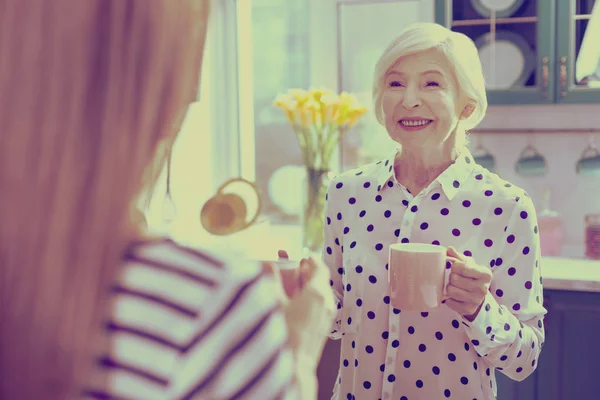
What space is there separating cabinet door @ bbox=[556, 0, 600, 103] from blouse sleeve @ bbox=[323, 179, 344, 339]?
1.42m

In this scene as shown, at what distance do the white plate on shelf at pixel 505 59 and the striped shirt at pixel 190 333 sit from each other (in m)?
2.22

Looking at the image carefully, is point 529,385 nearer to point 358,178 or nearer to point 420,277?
point 358,178

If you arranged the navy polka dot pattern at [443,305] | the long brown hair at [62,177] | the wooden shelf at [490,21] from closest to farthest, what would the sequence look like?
the long brown hair at [62,177] < the navy polka dot pattern at [443,305] < the wooden shelf at [490,21]

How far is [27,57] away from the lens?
20.2 inches

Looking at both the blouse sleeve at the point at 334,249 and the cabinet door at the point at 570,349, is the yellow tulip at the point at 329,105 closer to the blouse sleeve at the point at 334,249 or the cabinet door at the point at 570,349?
the cabinet door at the point at 570,349

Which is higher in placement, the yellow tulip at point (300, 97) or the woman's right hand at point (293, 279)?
the yellow tulip at point (300, 97)

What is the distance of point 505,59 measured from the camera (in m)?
2.56

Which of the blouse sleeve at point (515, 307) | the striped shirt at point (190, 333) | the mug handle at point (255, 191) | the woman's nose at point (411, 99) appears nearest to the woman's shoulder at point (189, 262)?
the striped shirt at point (190, 333)

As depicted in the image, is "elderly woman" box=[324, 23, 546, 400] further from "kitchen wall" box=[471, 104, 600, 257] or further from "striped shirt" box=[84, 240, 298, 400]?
"kitchen wall" box=[471, 104, 600, 257]

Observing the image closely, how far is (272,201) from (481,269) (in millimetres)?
2131

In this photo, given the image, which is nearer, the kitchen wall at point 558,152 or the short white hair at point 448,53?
the short white hair at point 448,53

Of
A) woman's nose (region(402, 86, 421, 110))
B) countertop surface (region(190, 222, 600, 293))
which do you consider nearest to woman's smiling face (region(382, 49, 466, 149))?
woman's nose (region(402, 86, 421, 110))

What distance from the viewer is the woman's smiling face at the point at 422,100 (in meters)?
1.28

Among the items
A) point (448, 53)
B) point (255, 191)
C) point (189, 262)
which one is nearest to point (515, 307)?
point (448, 53)
